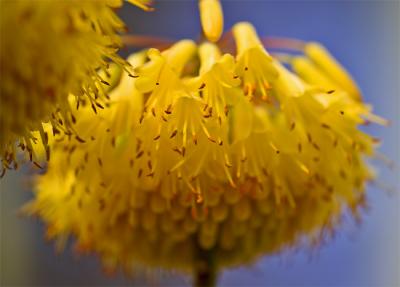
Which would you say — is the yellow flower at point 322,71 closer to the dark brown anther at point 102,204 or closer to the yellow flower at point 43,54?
the dark brown anther at point 102,204

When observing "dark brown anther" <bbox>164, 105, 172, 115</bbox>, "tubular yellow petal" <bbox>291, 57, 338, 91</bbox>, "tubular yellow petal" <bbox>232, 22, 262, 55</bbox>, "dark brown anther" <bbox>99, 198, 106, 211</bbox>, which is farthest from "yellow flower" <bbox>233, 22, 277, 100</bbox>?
"dark brown anther" <bbox>99, 198, 106, 211</bbox>

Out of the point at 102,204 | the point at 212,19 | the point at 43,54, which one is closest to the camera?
the point at 43,54

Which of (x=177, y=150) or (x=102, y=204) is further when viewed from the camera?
(x=102, y=204)

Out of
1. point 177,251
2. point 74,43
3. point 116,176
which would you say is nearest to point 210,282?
point 177,251

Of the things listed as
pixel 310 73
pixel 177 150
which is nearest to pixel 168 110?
pixel 177 150

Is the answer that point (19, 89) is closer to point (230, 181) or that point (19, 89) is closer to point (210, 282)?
point (230, 181)

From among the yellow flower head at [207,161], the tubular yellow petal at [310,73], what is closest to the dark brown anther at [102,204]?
the yellow flower head at [207,161]

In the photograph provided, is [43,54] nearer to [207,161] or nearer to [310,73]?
[207,161]
